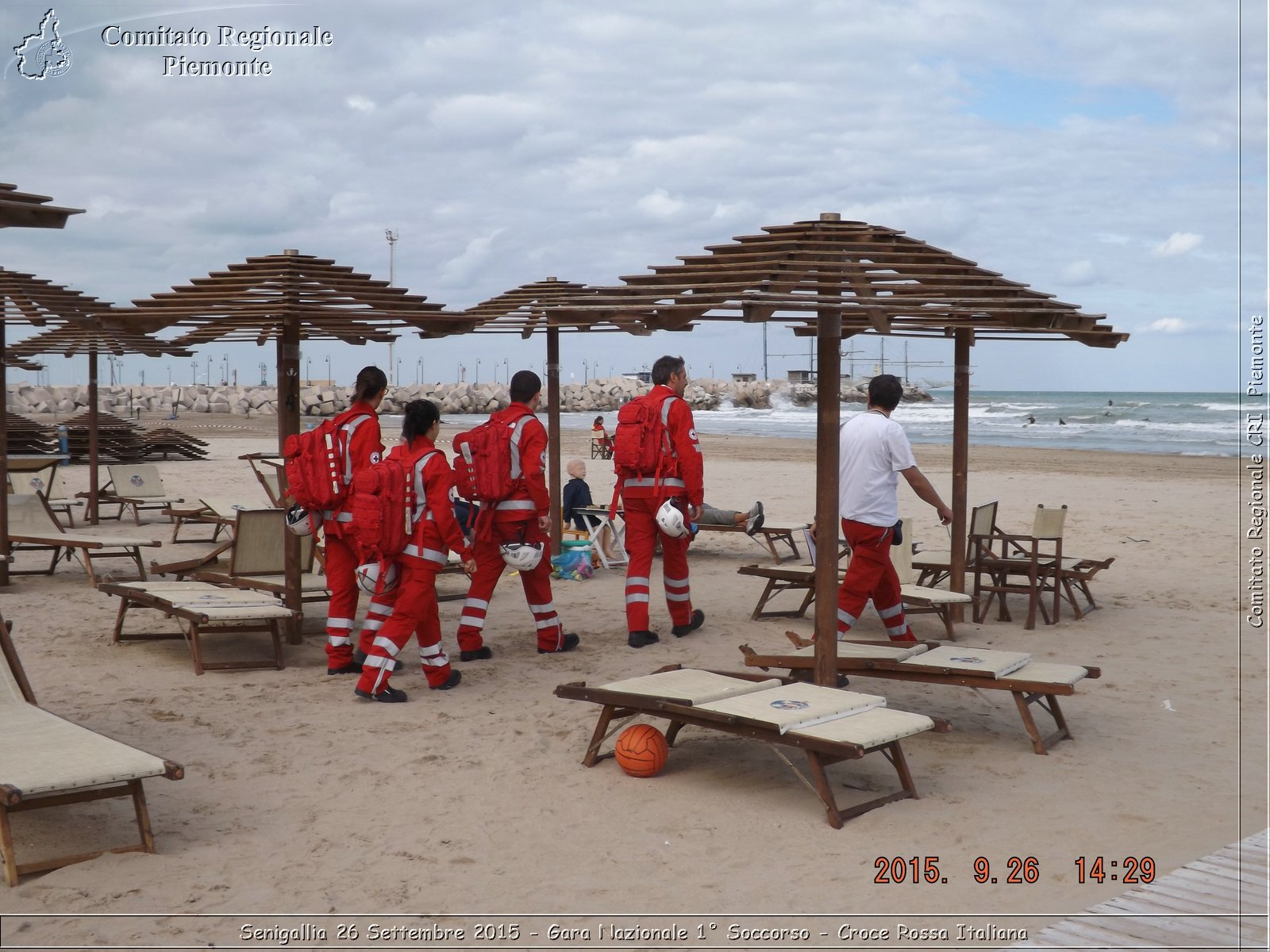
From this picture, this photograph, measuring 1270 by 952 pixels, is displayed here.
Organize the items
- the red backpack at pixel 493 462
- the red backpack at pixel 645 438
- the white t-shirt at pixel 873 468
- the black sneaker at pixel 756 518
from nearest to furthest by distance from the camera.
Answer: the white t-shirt at pixel 873 468 < the red backpack at pixel 493 462 < the red backpack at pixel 645 438 < the black sneaker at pixel 756 518

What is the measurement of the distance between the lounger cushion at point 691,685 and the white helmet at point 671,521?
5.95ft

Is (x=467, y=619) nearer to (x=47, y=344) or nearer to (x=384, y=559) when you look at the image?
(x=384, y=559)

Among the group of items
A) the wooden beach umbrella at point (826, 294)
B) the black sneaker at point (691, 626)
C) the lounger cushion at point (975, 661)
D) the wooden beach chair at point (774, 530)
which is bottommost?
the black sneaker at point (691, 626)

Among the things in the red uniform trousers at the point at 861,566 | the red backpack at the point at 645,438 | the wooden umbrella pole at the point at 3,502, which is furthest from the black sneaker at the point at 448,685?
the wooden umbrella pole at the point at 3,502

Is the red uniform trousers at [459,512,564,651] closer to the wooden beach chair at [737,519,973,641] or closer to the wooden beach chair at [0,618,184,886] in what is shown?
the wooden beach chair at [737,519,973,641]

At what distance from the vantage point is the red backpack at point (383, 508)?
6246 millimetres

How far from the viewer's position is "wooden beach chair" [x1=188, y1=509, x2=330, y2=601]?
8039mm

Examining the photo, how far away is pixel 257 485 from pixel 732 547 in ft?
28.6

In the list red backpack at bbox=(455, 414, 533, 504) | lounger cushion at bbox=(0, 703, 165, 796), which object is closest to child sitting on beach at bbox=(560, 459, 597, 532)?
red backpack at bbox=(455, 414, 533, 504)

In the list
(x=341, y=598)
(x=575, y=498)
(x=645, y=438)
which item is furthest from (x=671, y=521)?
(x=575, y=498)

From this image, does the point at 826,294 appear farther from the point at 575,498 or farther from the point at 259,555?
the point at 575,498

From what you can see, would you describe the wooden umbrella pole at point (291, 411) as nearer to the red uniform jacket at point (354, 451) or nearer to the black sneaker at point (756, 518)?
the red uniform jacket at point (354, 451)

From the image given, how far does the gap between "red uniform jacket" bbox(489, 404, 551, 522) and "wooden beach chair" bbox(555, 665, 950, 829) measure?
2.00 metres

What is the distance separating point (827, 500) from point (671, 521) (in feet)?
5.81
